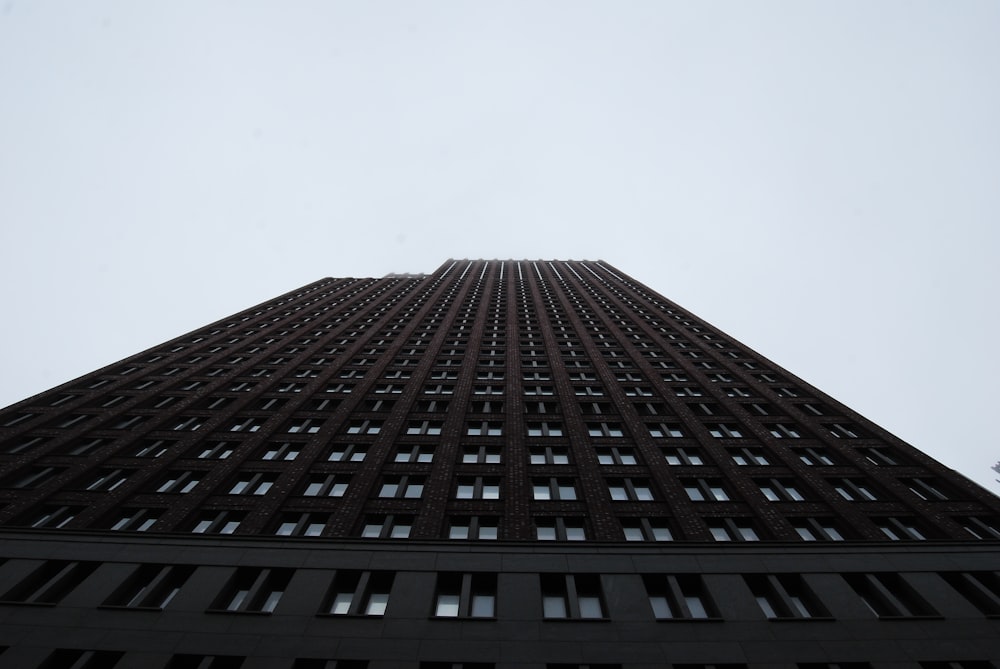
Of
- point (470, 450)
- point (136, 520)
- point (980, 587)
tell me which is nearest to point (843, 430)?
point (980, 587)

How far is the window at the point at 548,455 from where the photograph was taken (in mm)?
27703

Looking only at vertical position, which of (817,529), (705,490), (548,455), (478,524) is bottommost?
(817,529)

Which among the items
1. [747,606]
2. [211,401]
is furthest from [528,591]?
[211,401]

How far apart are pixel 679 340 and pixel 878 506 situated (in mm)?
25042

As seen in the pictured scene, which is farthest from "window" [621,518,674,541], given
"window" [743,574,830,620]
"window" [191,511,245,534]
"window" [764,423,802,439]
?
"window" [191,511,245,534]

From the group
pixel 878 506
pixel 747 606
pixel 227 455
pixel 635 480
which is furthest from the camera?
pixel 227 455

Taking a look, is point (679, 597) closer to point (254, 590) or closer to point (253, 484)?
point (254, 590)

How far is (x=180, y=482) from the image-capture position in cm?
2634

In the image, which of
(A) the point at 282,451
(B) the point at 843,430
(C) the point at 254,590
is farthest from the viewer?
(B) the point at 843,430

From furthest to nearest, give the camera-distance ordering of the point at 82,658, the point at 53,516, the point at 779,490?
the point at 779,490 < the point at 53,516 < the point at 82,658

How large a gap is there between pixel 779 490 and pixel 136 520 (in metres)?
30.3

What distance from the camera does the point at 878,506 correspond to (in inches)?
968

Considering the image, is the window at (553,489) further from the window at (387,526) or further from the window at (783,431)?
the window at (783,431)

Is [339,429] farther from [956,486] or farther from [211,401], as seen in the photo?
[956,486]
